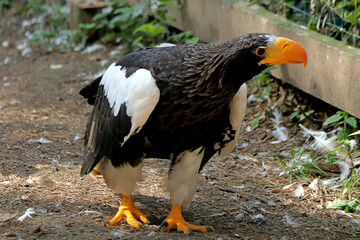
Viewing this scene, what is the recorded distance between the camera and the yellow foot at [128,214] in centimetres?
376

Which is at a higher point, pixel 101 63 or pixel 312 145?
pixel 312 145

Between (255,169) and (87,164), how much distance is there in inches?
63.2

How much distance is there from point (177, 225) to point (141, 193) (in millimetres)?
691

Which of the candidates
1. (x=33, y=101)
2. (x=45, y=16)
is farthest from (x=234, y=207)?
(x=45, y=16)

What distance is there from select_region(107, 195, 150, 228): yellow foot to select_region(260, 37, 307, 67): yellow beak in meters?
1.41

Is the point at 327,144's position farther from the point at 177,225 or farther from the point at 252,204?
the point at 177,225

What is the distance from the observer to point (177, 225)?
3.74 meters

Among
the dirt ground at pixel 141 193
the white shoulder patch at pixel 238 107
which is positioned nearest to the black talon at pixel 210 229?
the dirt ground at pixel 141 193

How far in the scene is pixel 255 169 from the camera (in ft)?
15.7

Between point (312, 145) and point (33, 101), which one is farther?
point (33, 101)

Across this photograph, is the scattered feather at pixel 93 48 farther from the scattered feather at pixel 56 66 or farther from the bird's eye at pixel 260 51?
the bird's eye at pixel 260 51

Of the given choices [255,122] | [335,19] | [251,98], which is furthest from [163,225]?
[335,19]

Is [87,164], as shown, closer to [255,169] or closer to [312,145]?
[255,169]

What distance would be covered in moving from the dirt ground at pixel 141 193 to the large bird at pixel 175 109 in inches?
10.9
